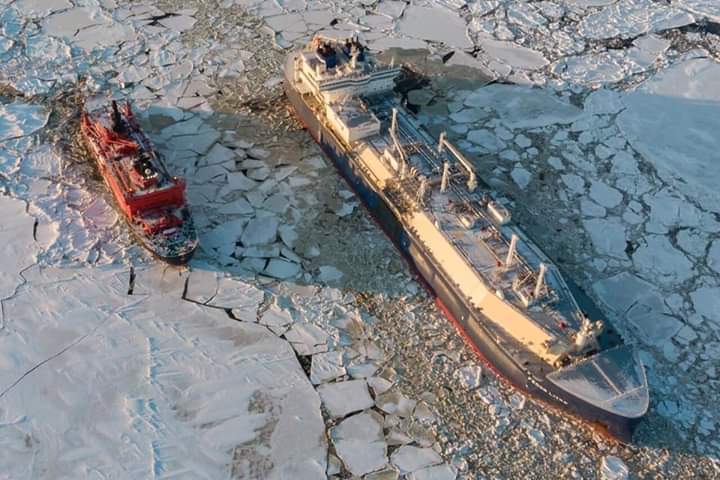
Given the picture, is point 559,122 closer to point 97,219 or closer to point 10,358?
point 97,219

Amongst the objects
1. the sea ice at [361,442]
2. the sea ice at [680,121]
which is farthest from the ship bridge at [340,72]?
the sea ice at [361,442]

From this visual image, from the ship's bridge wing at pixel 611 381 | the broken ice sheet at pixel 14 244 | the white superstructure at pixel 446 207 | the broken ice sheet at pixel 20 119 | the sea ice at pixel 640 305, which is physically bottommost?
the broken ice sheet at pixel 14 244

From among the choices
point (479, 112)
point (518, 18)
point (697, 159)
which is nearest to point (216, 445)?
point (479, 112)

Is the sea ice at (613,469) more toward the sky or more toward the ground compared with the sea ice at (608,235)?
more toward the ground

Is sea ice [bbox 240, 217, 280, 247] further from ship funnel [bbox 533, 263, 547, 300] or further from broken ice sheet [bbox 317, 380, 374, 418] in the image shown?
ship funnel [bbox 533, 263, 547, 300]

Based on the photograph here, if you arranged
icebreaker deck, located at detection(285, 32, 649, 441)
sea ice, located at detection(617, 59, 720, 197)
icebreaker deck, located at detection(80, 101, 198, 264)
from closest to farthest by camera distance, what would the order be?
icebreaker deck, located at detection(285, 32, 649, 441) → icebreaker deck, located at detection(80, 101, 198, 264) → sea ice, located at detection(617, 59, 720, 197)

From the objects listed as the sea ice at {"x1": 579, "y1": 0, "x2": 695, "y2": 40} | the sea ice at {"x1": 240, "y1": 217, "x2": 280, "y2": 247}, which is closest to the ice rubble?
the sea ice at {"x1": 240, "y1": 217, "x2": 280, "y2": 247}

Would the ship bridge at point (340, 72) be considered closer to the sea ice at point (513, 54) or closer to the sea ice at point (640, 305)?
the sea ice at point (513, 54)
